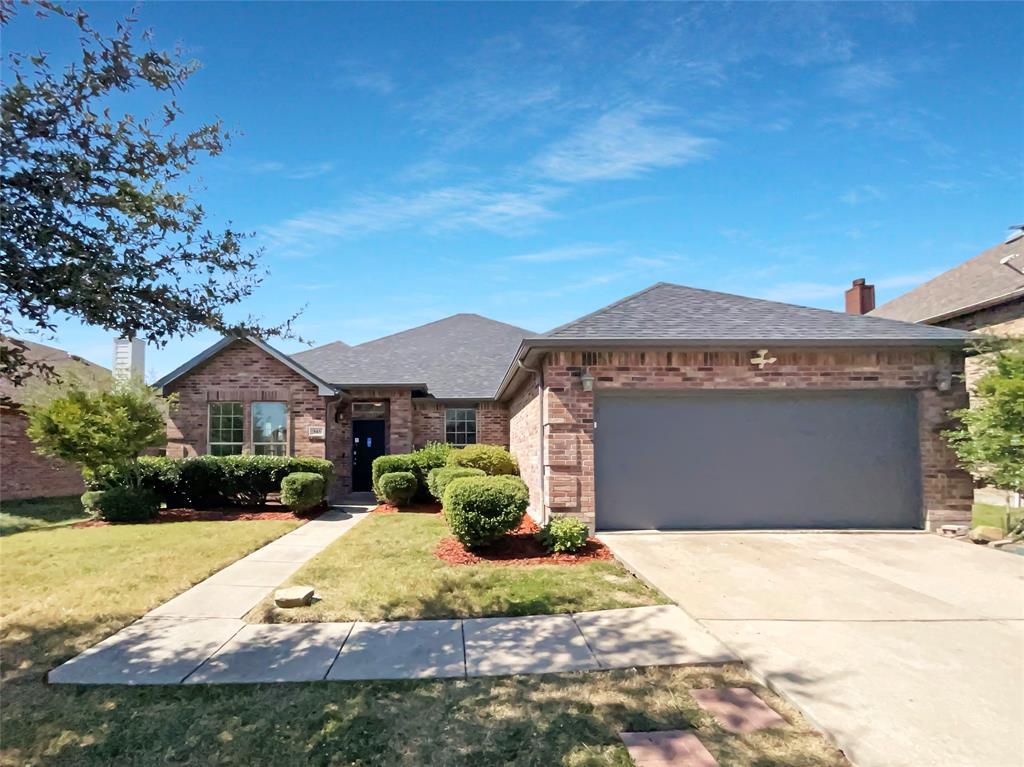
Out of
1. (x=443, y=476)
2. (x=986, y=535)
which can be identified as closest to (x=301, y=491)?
(x=443, y=476)

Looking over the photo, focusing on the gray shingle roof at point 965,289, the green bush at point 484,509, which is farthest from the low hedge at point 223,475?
the gray shingle roof at point 965,289

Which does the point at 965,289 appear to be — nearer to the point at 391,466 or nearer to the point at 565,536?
the point at 565,536

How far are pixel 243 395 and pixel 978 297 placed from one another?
69.3 ft

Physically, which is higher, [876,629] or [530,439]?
[530,439]

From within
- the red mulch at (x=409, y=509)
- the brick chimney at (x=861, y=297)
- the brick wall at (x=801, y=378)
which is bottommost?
the red mulch at (x=409, y=509)

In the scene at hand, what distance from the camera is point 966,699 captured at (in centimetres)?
346

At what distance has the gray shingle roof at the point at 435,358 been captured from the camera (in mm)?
16266

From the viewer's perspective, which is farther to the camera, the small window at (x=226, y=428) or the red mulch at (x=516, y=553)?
the small window at (x=226, y=428)

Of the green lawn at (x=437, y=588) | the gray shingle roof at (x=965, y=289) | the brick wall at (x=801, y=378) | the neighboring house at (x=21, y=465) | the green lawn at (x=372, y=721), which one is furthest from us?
the neighboring house at (x=21, y=465)

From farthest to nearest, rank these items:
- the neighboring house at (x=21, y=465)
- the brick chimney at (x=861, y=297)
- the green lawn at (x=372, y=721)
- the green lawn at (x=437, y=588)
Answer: the brick chimney at (x=861, y=297), the neighboring house at (x=21, y=465), the green lawn at (x=437, y=588), the green lawn at (x=372, y=721)

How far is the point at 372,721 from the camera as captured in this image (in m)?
3.40

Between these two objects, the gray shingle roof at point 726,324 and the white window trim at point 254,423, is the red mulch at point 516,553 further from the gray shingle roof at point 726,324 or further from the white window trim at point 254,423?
the white window trim at point 254,423

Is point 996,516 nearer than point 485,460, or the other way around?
point 996,516

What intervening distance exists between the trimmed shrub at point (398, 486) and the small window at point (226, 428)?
15.6ft
